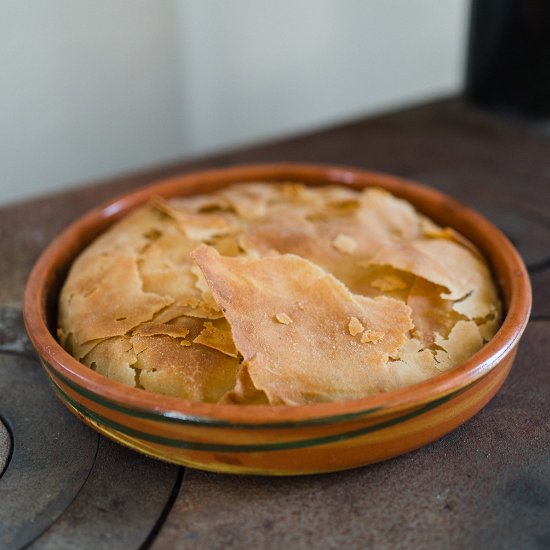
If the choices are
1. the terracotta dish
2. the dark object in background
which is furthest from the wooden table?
the dark object in background

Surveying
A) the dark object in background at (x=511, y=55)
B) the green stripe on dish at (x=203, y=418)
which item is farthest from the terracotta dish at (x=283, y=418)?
the dark object in background at (x=511, y=55)

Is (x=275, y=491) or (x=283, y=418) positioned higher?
(x=283, y=418)

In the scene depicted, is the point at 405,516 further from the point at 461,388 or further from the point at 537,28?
the point at 537,28

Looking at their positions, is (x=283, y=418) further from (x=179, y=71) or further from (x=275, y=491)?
(x=179, y=71)

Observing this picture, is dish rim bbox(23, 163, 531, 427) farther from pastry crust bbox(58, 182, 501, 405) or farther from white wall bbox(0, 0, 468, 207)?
white wall bbox(0, 0, 468, 207)

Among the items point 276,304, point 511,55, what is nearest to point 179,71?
point 511,55

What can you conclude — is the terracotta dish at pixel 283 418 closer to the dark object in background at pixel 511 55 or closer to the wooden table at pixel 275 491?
the wooden table at pixel 275 491
